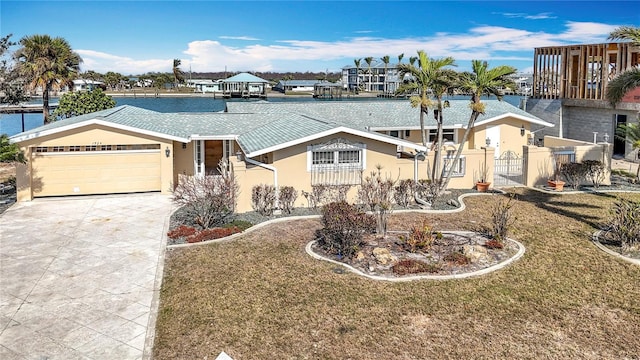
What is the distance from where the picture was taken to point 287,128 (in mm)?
19281

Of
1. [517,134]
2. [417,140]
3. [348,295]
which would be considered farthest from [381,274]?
[517,134]

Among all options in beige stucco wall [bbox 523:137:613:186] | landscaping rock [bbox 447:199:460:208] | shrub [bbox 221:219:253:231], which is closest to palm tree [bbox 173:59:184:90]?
beige stucco wall [bbox 523:137:613:186]

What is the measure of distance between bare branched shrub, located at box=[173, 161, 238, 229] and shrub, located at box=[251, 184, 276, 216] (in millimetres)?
1121

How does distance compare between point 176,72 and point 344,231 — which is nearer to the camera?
point 344,231

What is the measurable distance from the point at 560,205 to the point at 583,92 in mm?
15268

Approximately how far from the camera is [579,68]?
29359 mm

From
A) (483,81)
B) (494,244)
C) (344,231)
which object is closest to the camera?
(344,231)

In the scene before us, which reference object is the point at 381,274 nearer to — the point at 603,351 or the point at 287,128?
the point at 603,351

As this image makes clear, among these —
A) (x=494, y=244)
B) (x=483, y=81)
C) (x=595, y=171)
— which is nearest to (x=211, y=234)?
(x=494, y=244)

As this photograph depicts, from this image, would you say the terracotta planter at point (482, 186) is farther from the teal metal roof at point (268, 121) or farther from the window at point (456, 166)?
Result: the teal metal roof at point (268, 121)

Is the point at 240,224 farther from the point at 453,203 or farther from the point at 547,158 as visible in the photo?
the point at 547,158

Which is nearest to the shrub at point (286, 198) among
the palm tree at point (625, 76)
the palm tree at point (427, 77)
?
the palm tree at point (427, 77)

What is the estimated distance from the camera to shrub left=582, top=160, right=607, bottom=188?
66.0 feet

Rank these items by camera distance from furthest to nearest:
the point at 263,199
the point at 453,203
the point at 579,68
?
1. the point at 579,68
2. the point at 453,203
3. the point at 263,199
